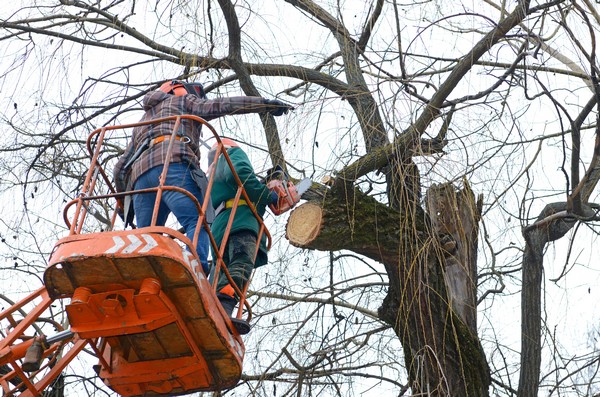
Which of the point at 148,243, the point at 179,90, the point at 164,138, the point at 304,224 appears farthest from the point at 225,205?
the point at 148,243

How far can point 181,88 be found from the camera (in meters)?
6.46

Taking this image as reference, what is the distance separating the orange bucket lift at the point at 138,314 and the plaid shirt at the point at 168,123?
1.10ft

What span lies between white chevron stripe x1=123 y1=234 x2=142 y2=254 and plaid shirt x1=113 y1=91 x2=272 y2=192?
41.4 inches

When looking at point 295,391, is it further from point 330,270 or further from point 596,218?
point 596,218

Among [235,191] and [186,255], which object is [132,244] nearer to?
[186,255]

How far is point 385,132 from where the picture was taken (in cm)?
605

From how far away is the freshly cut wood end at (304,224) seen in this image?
620 cm

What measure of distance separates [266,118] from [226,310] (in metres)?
1.48

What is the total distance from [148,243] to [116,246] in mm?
151

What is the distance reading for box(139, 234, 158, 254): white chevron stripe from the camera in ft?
16.3

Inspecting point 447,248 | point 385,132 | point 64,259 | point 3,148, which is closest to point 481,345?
point 447,248

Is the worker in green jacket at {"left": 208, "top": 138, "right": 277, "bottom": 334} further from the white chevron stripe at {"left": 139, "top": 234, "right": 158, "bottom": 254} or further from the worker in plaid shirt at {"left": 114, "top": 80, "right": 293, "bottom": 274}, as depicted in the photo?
the white chevron stripe at {"left": 139, "top": 234, "right": 158, "bottom": 254}

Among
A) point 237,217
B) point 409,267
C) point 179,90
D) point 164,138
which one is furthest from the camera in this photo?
point 179,90

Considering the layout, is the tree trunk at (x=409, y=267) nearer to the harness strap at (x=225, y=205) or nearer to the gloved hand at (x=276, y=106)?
the harness strap at (x=225, y=205)
